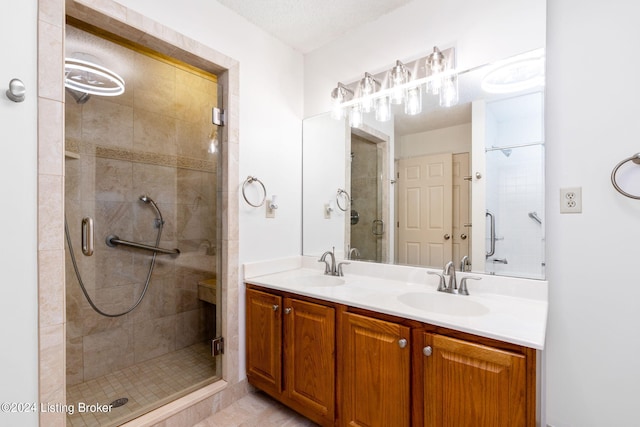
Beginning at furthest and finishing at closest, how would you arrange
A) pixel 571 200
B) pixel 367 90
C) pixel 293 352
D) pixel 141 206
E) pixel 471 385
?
pixel 141 206 → pixel 367 90 → pixel 293 352 → pixel 571 200 → pixel 471 385

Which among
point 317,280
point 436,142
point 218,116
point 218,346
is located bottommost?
point 218,346

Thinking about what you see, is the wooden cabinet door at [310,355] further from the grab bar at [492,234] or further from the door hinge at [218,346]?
the grab bar at [492,234]

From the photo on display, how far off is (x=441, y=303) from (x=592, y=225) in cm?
76

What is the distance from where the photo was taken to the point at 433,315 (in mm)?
1148

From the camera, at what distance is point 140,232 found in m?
2.18

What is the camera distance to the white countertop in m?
1.05

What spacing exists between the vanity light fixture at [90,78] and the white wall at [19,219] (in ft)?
1.62

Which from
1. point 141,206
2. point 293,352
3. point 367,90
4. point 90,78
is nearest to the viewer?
point 293,352

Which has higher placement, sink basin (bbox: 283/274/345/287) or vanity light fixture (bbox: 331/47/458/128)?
vanity light fixture (bbox: 331/47/458/128)

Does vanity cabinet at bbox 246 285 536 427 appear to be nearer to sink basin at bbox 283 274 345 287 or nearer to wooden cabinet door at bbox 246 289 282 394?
wooden cabinet door at bbox 246 289 282 394

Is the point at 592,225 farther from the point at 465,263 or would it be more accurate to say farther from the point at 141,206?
the point at 141,206

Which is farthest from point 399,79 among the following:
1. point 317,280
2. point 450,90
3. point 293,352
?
point 293,352

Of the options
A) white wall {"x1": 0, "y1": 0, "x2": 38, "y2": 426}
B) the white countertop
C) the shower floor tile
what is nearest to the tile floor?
the shower floor tile

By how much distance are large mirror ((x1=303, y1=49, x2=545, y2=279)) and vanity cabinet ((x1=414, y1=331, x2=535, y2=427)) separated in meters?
0.64
